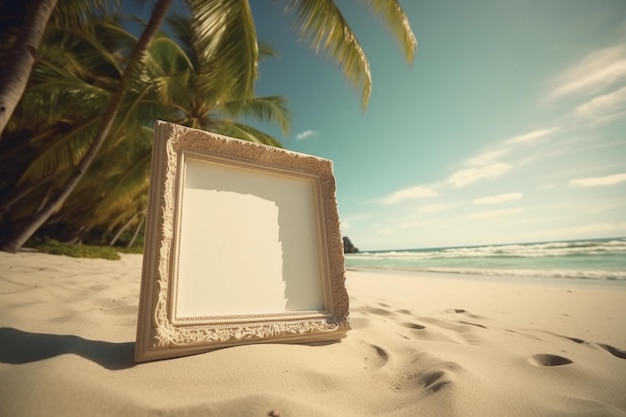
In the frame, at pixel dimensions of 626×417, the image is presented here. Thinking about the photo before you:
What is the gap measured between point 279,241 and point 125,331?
0.79 meters

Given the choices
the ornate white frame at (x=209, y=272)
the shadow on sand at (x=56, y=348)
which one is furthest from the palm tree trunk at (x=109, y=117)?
the shadow on sand at (x=56, y=348)

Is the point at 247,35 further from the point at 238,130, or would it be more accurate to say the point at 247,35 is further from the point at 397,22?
the point at 238,130

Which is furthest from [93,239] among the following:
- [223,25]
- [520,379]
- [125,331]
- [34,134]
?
[520,379]

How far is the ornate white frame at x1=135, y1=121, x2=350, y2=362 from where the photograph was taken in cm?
89

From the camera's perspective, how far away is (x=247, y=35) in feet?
12.8

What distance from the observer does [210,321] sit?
0.98m

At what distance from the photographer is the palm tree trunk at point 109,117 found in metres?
3.86

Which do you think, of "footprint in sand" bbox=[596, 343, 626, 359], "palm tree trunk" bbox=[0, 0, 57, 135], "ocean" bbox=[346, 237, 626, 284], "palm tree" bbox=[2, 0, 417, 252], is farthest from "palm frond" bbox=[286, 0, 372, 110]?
"ocean" bbox=[346, 237, 626, 284]

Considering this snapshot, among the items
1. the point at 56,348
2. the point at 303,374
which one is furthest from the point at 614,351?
the point at 56,348

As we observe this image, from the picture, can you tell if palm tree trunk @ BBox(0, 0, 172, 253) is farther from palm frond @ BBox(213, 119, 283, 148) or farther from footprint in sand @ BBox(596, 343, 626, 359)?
footprint in sand @ BBox(596, 343, 626, 359)

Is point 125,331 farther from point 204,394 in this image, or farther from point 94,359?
point 204,394

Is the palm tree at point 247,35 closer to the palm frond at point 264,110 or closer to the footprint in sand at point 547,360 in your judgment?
the palm frond at point 264,110

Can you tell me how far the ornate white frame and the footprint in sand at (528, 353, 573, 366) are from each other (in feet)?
2.56

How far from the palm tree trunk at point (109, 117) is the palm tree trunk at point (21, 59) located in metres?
1.06
